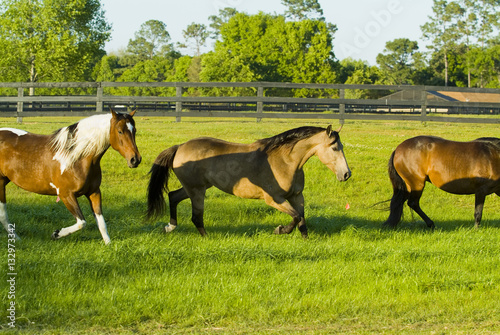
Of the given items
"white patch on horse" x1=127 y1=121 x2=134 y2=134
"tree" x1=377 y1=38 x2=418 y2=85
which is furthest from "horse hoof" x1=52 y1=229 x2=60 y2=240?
"tree" x1=377 y1=38 x2=418 y2=85

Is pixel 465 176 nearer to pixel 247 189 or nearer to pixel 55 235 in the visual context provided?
pixel 247 189

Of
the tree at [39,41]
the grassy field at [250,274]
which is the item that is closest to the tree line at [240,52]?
the tree at [39,41]

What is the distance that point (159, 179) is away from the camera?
867 centimetres

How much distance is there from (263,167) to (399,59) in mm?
79348

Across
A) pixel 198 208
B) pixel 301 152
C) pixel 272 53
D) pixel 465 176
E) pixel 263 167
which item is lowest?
pixel 198 208

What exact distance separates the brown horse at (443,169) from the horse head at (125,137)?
14.9 ft

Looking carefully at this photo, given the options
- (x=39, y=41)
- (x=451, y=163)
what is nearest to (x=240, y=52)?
(x=39, y=41)

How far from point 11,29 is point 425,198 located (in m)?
29.7

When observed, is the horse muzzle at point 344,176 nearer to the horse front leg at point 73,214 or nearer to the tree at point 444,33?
the horse front leg at point 73,214

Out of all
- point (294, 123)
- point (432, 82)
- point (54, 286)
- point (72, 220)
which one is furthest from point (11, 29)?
point (432, 82)

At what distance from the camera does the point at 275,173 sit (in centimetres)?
801

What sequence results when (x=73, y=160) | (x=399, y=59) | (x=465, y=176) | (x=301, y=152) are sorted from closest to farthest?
1. (x=73, y=160)
2. (x=301, y=152)
3. (x=465, y=176)
4. (x=399, y=59)

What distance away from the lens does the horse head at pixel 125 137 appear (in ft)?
22.6

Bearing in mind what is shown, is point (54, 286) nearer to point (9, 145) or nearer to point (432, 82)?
point (9, 145)
